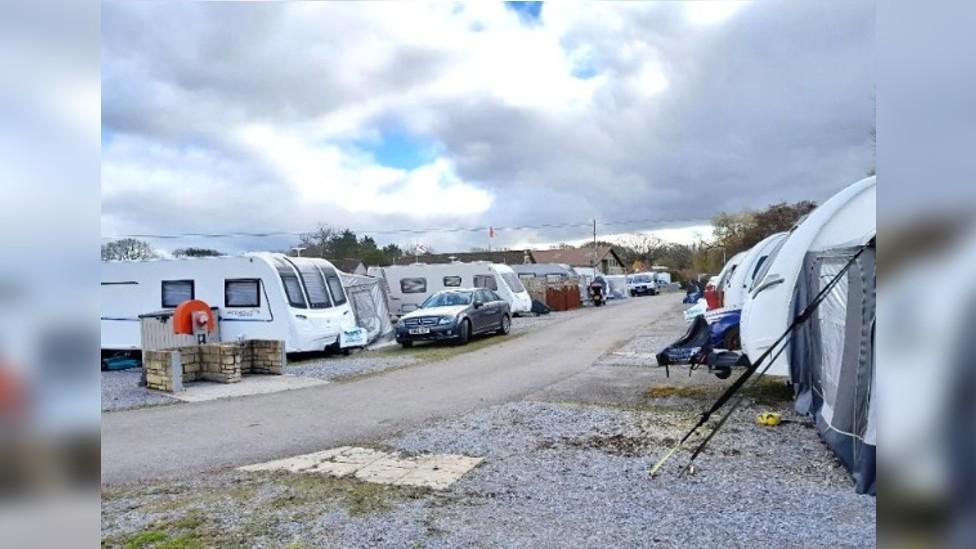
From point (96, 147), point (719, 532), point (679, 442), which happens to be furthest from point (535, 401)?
point (96, 147)

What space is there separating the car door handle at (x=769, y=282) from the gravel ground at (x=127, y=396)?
8.38 m

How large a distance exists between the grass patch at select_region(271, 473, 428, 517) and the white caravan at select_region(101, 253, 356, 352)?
334 inches

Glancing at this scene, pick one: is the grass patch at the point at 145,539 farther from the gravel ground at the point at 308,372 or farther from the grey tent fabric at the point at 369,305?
the grey tent fabric at the point at 369,305

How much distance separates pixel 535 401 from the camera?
8508mm

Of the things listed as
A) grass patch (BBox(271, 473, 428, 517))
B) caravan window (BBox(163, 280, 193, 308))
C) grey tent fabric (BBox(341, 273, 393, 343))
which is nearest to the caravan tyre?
grass patch (BBox(271, 473, 428, 517))

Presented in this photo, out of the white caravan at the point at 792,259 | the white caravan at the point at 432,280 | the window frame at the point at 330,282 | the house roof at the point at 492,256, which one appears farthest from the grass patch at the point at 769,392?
the house roof at the point at 492,256

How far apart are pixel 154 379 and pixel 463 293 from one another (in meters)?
8.52

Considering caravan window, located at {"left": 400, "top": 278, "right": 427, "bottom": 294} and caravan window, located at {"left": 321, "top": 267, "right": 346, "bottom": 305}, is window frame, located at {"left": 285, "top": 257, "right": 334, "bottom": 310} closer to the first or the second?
caravan window, located at {"left": 321, "top": 267, "right": 346, "bottom": 305}

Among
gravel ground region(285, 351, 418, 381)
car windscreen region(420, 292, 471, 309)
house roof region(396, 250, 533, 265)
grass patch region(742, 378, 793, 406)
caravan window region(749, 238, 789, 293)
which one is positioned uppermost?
house roof region(396, 250, 533, 265)

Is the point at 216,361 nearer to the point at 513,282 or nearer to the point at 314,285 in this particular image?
the point at 314,285

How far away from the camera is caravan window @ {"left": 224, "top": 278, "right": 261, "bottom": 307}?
44.6ft

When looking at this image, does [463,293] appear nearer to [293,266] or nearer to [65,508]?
[293,266]

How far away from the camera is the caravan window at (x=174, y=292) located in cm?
1418

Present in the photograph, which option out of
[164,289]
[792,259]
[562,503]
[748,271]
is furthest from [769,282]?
[164,289]
